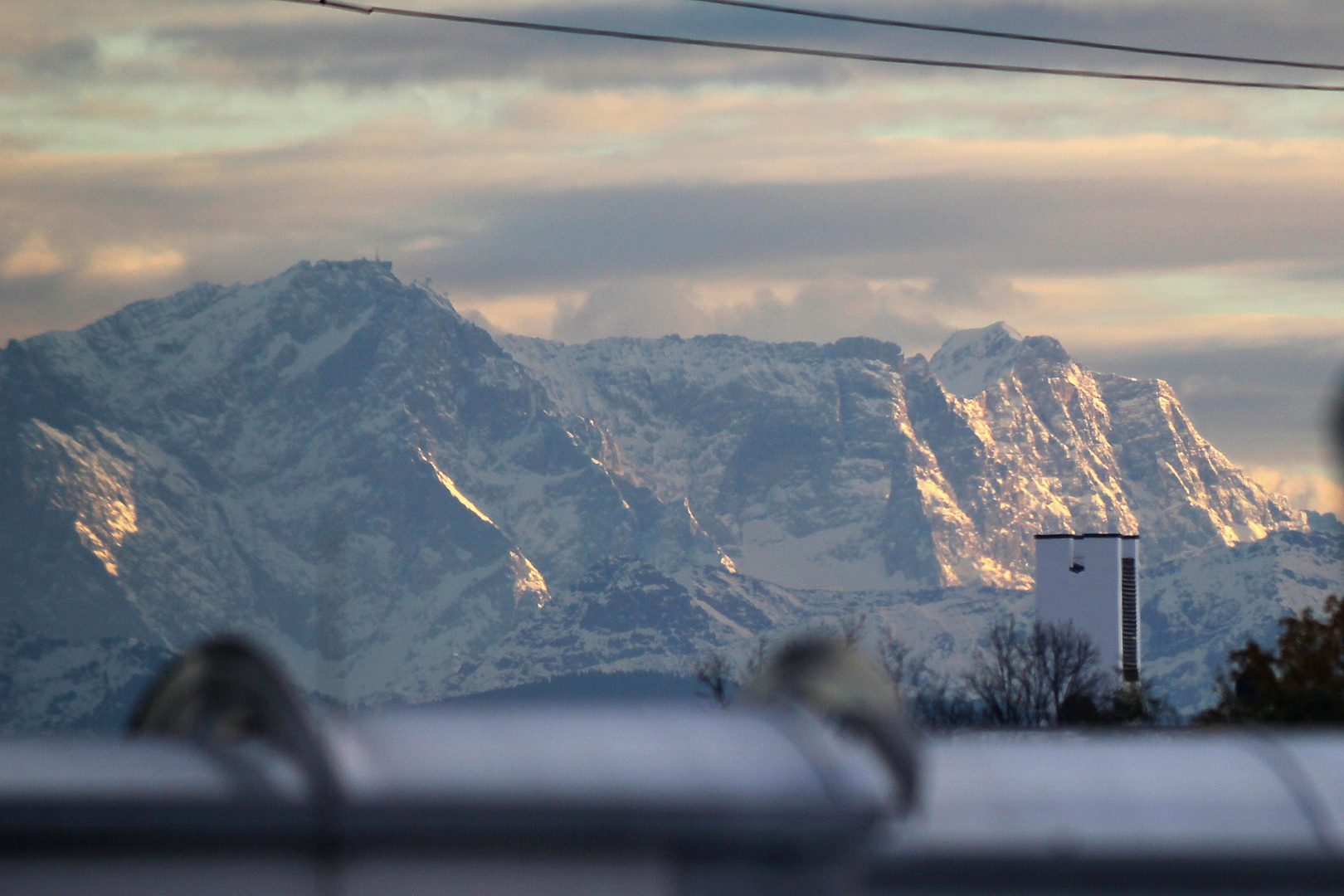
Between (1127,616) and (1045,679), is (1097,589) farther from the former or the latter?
(1045,679)

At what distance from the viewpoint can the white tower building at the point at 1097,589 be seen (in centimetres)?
11481

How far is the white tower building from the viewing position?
11481cm

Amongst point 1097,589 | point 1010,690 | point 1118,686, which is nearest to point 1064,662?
point 1010,690

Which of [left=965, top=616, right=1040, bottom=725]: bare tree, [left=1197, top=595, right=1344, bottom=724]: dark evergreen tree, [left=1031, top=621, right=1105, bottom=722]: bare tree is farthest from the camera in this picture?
[left=965, top=616, right=1040, bottom=725]: bare tree

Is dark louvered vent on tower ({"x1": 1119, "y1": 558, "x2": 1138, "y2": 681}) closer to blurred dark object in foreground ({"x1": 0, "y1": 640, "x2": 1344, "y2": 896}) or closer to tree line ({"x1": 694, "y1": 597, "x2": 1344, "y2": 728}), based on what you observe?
tree line ({"x1": 694, "y1": 597, "x2": 1344, "y2": 728})

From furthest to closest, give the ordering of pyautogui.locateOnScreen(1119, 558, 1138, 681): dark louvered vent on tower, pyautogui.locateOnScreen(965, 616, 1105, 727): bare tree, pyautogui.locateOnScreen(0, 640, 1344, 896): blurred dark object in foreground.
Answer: pyautogui.locateOnScreen(1119, 558, 1138, 681): dark louvered vent on tower < pyautogui.locateOnScreen(965, 616, 1105, 727): bare tree < pyautogui.locateOnScreen(0, 640, 1344, 896): blurred dark object in foreground

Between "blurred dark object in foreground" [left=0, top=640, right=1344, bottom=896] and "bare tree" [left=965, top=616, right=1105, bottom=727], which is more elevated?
"blurred dark object in foreground" [left=0, top=640, right=1344, bottom=896]

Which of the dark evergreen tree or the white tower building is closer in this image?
the dark evergreen tree

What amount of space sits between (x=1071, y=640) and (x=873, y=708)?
363 feet

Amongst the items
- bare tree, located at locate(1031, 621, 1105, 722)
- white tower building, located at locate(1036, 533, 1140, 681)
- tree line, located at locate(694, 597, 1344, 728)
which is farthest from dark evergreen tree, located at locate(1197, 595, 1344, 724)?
white tower building, located at locate(1036, 533, 1140, 681)

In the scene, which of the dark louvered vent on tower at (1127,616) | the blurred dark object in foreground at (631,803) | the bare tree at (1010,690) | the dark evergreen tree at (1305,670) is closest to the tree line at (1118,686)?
the dark evergreen tree at (1305,670)

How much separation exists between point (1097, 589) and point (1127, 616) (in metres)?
2.74

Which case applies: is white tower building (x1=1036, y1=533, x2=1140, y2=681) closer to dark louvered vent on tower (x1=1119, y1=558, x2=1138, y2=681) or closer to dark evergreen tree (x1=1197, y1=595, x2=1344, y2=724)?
dark louvered vent on tower (x1=1119, y1=558, x2=1138, y2=681)

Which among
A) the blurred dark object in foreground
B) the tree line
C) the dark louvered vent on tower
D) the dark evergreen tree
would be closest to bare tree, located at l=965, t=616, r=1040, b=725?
the tree line
